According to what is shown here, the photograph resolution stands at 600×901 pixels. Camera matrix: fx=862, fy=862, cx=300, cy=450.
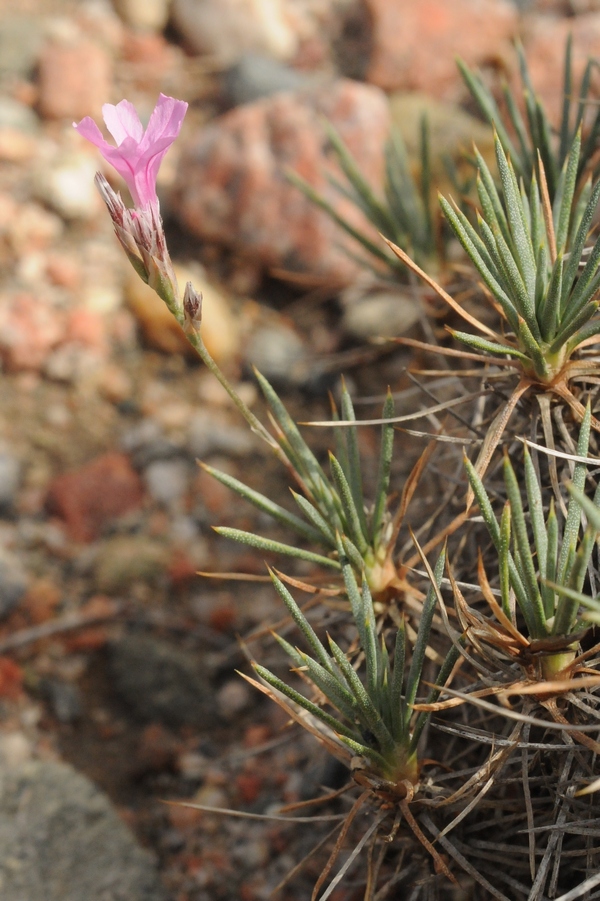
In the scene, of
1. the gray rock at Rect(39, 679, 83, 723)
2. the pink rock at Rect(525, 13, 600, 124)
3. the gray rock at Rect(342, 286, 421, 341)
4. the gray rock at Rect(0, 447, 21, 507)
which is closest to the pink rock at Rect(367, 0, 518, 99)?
the pink rock at Rect(525, 13, 600, 124)

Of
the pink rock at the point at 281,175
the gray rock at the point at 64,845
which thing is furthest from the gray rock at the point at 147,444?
the gray rock at the point at 64,845

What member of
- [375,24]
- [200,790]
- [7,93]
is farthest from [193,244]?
[200,790]

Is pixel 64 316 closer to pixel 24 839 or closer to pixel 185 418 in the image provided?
pixel 185 418

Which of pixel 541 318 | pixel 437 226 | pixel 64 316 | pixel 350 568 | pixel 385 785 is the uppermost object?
pixel 541 318

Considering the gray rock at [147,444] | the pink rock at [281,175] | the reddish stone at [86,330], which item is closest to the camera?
the gray rock at [147,444]

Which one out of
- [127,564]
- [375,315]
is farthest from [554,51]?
[127,564]

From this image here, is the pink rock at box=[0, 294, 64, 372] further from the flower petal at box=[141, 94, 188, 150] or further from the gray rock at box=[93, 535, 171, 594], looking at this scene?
the flower petal at box=[141, 94, 188, 150]

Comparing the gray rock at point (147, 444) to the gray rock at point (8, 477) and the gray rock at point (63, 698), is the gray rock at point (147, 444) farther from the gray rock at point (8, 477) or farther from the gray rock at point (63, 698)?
the gray rock at point (63, 698)

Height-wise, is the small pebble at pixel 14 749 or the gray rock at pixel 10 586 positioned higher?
the gray rock at pixel 10 586
